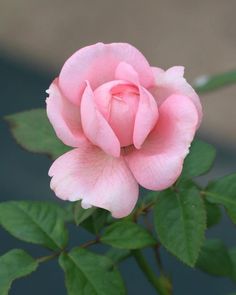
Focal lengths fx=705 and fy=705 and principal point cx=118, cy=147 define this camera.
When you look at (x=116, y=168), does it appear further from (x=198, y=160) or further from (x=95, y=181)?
(x=198, y=160)

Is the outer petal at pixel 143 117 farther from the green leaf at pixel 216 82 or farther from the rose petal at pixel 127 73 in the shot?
the green leaf at pixel 216 82

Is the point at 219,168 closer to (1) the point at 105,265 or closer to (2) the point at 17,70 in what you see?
(2) the point at 17,70

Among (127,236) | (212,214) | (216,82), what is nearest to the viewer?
(127,236)

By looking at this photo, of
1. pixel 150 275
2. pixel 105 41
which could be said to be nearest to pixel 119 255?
pixel 150 275

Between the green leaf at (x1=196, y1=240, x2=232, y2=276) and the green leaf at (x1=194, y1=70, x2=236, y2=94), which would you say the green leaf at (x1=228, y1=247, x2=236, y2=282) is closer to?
the green leaf at (x1=196, y1=240, x2=232, y2=276)

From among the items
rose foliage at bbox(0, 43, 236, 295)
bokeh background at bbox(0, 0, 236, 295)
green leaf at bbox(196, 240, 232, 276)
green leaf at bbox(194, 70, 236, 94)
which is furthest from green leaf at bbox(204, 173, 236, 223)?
bokeh background at bbox(0, 0, 236, 295)
